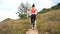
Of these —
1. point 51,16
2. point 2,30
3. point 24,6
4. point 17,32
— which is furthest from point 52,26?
point 24,6

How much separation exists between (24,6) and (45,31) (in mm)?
22851

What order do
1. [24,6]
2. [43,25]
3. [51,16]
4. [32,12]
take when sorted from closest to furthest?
[32,12], [43,25], [51,16], [24,6]

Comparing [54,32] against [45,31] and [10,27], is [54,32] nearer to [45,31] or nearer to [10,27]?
[45,31]

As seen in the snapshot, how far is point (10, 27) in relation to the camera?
41.6 metres

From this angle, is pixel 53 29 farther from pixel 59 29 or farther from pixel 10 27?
pixel 10 27

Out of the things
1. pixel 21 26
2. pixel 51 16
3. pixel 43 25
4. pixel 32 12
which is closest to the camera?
pixel 32 12

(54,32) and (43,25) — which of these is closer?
(54,32)

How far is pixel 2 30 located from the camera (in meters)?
43.6

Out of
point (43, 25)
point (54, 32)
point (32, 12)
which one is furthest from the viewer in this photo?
point (43, 25)

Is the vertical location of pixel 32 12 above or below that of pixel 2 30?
above

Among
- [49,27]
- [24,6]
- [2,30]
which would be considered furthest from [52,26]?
[24,6]

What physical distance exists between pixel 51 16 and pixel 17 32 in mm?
8254

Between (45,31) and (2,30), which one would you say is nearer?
(45,31)

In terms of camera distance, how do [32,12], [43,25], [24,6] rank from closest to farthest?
[32,12], [43,25], [24,6]
